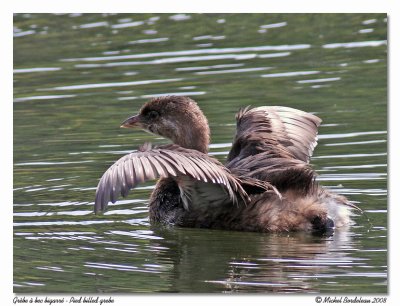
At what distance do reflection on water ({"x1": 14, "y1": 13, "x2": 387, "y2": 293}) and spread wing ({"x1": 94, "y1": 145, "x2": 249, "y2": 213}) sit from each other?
0.54 metres

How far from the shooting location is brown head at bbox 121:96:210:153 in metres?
10.8

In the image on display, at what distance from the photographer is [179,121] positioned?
10867mm

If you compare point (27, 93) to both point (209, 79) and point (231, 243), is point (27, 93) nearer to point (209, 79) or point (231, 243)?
point (209, 79)

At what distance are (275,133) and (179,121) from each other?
928mm

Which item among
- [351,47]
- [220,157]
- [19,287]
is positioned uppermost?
[351,47]

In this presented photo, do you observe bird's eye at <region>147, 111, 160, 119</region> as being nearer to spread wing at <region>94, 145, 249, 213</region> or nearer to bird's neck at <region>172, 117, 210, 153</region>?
bird's neck at <region>172, 117, 210, 153</region>

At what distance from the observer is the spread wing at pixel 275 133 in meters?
10.7

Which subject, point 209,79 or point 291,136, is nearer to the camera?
point 291,136

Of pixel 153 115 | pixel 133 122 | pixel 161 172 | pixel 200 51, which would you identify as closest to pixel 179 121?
pixel 153 115

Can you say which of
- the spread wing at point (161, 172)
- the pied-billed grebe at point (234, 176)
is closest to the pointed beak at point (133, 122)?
the pied-billed grebe at point (234, 176)

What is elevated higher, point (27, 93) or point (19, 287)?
point (27, 93)

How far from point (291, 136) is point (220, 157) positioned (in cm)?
137

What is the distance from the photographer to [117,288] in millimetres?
8344

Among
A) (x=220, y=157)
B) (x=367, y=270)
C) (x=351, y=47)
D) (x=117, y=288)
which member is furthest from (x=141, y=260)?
(x=351, y=47)
